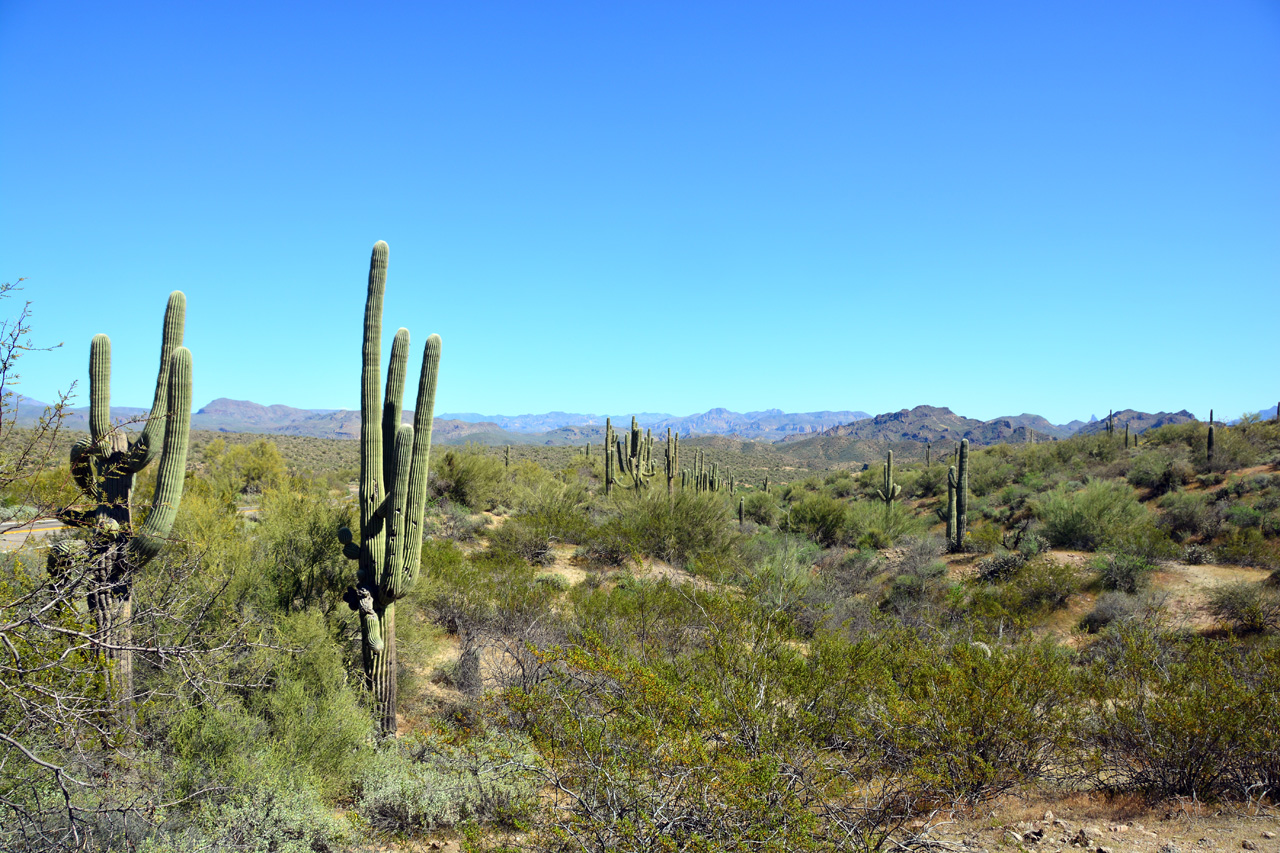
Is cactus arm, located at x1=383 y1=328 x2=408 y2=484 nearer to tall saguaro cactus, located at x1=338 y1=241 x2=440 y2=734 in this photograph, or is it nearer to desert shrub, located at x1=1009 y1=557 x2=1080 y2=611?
tall saguaro cactus, located at x1=338 y1=241 x2=440 y2=734

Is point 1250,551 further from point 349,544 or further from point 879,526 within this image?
point 349,544

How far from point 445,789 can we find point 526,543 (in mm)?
10385

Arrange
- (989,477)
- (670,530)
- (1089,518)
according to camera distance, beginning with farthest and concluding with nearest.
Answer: (989,477)
(1089,518)
(670,530)

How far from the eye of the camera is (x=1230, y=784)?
557 centimetres

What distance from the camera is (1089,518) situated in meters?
17.1

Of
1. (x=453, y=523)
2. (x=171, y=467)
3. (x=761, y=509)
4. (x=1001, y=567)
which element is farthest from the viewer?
(x=761, y=509)

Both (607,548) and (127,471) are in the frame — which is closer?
(127,471)

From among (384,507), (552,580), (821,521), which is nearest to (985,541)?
(821,521)

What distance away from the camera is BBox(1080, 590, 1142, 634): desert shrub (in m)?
11.8

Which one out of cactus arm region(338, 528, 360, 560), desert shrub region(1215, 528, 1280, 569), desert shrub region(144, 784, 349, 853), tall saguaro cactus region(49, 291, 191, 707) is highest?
tall saguaro cactus region(49, 291, 191, 707)

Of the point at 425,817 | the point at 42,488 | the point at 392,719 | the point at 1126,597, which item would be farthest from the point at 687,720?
the point at 1126,597

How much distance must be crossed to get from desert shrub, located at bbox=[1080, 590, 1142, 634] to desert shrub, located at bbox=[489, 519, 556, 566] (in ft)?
36.7

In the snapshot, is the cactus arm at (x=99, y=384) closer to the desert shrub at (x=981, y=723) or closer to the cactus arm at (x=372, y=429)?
the cactus arm at (x=372, y=429)

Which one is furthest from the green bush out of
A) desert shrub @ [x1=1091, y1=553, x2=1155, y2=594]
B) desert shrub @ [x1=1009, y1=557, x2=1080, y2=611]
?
desert shrub @ [x1=1091, y1=553, x2=1155, y2=594]
